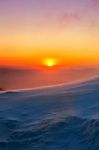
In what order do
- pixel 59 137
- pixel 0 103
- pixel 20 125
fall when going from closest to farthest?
pixel 59 137 < pixel 20 125 < pixel 0 103

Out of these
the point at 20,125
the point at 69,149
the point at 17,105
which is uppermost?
the point at 17,105

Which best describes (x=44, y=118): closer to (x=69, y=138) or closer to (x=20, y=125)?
(x=20, y=125)

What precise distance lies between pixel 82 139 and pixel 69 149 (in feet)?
1.29

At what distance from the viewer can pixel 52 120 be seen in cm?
952

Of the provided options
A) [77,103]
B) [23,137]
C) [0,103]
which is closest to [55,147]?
[23,137]

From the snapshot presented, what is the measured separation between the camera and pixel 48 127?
9.09 metres

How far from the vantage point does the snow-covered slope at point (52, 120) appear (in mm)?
8312

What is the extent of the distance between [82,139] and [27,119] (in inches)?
85.3

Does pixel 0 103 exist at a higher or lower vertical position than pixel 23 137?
higher

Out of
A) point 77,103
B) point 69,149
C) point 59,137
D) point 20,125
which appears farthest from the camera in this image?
point 77,103

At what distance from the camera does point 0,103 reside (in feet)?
39.3

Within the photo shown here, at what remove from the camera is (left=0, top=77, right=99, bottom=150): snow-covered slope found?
327 inches

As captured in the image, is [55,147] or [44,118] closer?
[55,147]

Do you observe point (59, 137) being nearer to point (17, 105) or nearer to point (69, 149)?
point (69, 149)
